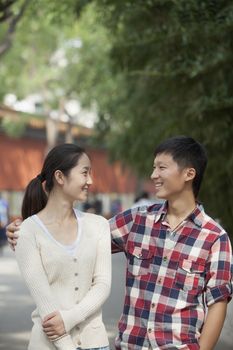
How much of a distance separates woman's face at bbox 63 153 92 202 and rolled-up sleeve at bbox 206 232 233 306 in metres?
0.54

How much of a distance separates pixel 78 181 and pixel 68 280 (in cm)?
37

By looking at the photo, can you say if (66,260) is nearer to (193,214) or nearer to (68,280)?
(68,280)

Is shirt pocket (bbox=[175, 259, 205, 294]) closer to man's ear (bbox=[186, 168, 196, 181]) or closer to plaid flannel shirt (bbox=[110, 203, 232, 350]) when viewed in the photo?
plaid flannel shirt (bbox=[110, 203, 232, 350])

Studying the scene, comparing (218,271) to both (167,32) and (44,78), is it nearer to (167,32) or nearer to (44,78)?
(167,32)

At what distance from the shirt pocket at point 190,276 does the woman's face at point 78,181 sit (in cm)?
46

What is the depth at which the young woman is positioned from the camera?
11.7 ft

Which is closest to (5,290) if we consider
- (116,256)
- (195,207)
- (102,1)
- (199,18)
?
(102,1)

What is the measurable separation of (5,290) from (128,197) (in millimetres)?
41844

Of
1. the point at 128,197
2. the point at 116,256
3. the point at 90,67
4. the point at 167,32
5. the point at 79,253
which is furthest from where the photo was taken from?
the point at 128,197

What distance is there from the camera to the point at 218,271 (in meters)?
3.68

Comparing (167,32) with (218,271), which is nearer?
(218,271)

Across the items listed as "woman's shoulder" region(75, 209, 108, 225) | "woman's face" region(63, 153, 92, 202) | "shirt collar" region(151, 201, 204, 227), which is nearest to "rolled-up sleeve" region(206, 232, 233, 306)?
"shirt collar" region(151, 201, 204, 227)

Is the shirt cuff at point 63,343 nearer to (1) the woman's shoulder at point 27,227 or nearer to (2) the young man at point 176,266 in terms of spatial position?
(2) the young man at point 176,266

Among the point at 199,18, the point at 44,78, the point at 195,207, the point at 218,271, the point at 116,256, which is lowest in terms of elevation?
the point at 116,256
